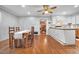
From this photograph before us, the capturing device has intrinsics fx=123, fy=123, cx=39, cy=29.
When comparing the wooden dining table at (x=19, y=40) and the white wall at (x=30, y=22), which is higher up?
the white wall at (x=30, y=22)

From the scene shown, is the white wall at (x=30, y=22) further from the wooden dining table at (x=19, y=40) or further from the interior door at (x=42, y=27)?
the wooden dining table at (x=19, y=40)

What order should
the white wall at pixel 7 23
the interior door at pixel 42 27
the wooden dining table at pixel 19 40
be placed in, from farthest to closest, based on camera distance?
the wooden dining table at pixel 19 40 < the interior door at pixel 42 27 < the white wall at pixel 7 23

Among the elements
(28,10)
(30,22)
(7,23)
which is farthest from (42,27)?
(7,23)

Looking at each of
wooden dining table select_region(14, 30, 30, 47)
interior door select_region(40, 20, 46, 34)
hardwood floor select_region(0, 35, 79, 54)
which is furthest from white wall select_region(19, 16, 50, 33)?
wooden dining table select_region(14, 30, 30, 47)

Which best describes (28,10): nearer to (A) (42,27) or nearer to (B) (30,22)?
(B) (30,22)

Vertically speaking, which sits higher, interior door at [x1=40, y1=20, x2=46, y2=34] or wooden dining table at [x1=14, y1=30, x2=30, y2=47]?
interior door at [x1=40, y1=20, x2=46, y2=34]

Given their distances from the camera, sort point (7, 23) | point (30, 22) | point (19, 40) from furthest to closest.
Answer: point (19, 40) < point (7, 23) < point (30, 22)

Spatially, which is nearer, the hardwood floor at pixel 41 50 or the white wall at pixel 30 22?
the hardwood floor at pixel 41 50

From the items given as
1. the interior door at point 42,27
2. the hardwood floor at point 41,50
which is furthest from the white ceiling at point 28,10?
the hardwood floor at point 41,50

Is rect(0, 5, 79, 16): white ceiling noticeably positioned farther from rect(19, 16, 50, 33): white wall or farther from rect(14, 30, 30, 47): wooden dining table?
rect(14, 30, 30, 47): wooden dining table

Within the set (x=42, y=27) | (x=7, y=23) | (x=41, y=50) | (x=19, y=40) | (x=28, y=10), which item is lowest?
(x=41, y=50)
